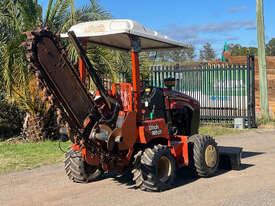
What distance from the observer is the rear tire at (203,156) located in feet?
24.0

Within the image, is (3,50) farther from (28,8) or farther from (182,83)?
(182,83)

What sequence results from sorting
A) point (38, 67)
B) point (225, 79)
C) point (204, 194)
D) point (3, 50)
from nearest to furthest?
1. point (38, 67)
2. point (204, 194)
3. point (3, 50)
4. point (225, 79)

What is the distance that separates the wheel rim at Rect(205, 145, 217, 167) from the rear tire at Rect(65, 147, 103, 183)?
6.51 ft

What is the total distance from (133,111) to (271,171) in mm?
3273

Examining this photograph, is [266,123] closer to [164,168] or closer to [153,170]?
[164,168]

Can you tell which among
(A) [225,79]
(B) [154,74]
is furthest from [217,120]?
(B) [154,74]

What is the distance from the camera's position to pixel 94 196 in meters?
6.42

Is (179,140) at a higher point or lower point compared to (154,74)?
lower

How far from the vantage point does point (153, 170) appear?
638 centimetres

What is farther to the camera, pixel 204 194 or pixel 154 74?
pixel 154 74

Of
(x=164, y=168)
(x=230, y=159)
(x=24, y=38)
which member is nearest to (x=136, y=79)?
(x=164, y=168)

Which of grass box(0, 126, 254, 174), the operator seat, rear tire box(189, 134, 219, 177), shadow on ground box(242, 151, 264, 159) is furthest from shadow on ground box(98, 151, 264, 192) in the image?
grass box(0, 126, 254, 174)

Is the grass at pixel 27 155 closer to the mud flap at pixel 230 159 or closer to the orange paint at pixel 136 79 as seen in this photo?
the orange paint at pixel 136 79

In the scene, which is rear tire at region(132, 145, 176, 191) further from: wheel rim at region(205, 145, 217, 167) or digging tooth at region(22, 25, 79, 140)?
digging tooth at region(22, 25, 79, 140)
